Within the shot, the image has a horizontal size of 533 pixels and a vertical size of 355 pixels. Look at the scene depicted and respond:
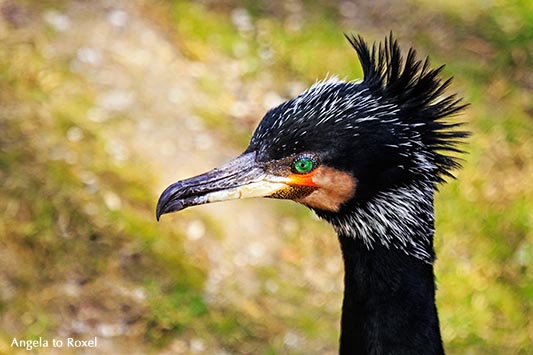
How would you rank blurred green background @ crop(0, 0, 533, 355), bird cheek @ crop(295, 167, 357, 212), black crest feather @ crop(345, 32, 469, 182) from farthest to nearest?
blurred green background @ crop(0, 0, 533, 355)
black crest feather @ crop(345, 32, 469, 182)
bird cheek @ crop(295, 167, 357, 212)

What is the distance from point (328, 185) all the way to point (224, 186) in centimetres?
50

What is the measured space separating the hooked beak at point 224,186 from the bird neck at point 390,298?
0.50 metres

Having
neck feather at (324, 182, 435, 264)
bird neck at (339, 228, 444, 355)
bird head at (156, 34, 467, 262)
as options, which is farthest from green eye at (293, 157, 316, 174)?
bird neck at (339, 228, 444, 355)

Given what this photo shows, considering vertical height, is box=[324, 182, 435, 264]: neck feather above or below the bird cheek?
below

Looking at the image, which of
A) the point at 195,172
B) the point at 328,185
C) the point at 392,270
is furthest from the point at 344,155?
the point at 195,172

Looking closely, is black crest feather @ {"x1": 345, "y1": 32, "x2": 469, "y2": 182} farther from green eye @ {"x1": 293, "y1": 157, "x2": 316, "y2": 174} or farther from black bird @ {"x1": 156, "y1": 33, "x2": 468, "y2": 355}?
green eye @ {"x1": 293, "y1": 157, "x2": 316, "y2": 174}

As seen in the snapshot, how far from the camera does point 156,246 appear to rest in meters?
6.83

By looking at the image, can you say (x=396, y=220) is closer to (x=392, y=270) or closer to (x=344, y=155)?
(x=392, y=270)

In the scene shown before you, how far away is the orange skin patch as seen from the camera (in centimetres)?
400

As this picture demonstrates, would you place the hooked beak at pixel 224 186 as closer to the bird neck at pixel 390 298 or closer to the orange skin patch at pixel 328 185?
the orange skin patch at pixel 328 185

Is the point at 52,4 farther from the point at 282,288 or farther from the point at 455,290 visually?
the point at 455,290

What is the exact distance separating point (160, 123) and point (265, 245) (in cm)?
150

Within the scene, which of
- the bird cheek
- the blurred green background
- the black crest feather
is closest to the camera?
the bird cheek

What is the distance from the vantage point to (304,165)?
4.05m
